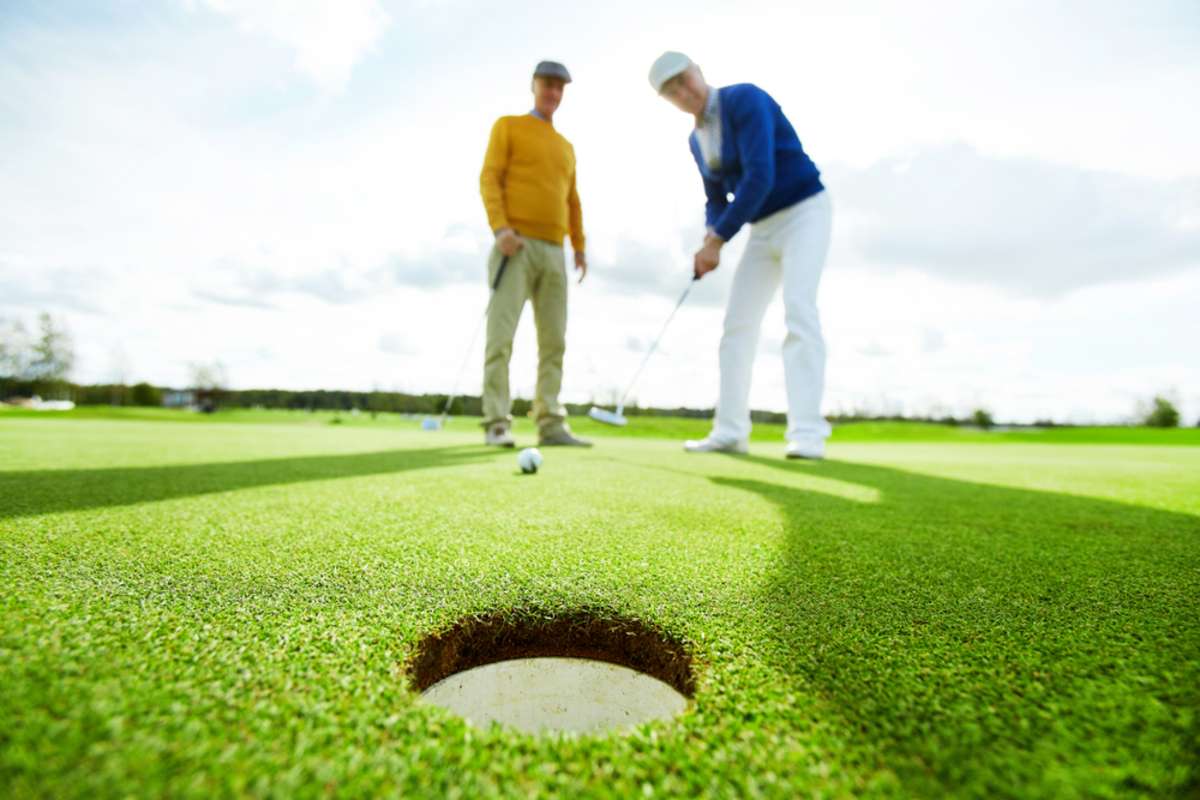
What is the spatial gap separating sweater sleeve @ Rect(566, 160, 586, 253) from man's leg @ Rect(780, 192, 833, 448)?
2413mm

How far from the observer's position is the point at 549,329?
18.3ft

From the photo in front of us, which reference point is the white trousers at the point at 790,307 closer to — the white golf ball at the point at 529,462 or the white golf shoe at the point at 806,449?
the white golf shoe at the point at 806,449

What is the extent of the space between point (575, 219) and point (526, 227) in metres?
0.88

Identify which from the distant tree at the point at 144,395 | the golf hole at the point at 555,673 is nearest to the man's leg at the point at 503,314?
the golf hole at the point at 555,673

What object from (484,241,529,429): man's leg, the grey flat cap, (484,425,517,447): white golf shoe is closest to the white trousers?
(484,241,529,429): man's leg

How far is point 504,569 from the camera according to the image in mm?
1335

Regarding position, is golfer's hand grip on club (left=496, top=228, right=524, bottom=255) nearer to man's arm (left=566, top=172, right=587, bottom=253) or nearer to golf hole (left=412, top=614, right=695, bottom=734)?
man's arm (left=566, top=172, right=587, bottom=253)

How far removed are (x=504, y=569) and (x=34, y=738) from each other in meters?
0.80

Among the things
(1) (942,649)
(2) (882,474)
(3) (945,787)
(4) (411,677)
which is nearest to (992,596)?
(1) (942,649)

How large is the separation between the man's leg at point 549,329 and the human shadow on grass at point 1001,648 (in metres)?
3.99

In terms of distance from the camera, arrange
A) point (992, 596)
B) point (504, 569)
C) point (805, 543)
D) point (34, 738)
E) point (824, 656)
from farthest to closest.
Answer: point (805, 543) < point (504, 569) < point (992, 596) < point (824, 656) < point (34, 738)

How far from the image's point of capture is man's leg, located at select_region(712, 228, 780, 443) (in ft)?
15.2

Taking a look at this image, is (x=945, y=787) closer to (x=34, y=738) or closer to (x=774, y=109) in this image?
(x=34, y=738)

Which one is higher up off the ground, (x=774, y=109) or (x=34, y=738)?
(x=774, y=109)
